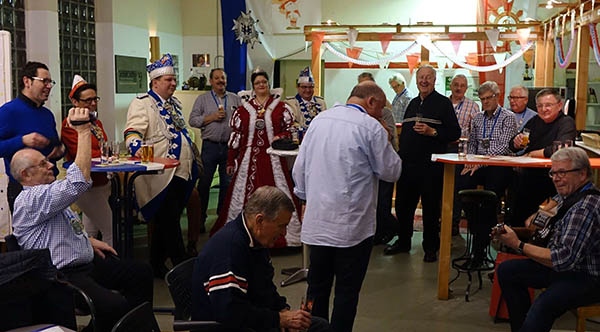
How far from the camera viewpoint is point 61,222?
3221 millimetres

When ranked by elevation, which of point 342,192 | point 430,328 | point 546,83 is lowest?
point 430,328

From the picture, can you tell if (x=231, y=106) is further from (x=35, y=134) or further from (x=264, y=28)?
(x=35, y=134)

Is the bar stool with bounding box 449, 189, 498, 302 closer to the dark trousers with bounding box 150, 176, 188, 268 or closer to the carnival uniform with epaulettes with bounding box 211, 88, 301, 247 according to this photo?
the carnival uniform with epaulettes with bounding box 211, 88, 301, 247

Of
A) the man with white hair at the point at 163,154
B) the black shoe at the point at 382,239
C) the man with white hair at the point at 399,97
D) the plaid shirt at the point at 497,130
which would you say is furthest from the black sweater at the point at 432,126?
the man with white hair at the point at 399,97

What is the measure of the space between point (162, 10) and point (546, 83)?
530 cm

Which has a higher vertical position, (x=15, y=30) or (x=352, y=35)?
(x=352, y=35)

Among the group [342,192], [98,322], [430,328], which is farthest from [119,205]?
[430,328]

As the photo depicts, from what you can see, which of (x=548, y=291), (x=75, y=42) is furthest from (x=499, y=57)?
(x=548, y=291)

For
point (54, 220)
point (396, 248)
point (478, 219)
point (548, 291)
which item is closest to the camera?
point (54, 220)

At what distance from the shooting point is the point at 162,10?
9.93m

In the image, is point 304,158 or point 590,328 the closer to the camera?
point 304,158

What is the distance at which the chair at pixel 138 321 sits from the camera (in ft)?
7.06

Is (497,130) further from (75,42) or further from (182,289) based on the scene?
(75,42)

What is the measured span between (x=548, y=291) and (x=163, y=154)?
2.80 meters
